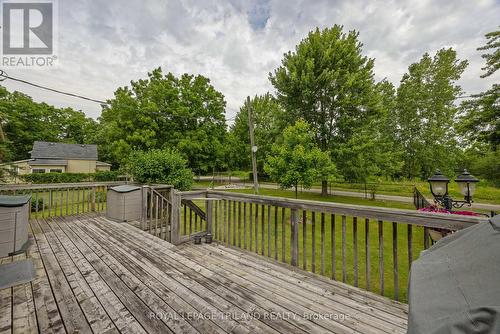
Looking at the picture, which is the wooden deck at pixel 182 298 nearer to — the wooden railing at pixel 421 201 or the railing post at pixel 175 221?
the railing post at pixel 175 221

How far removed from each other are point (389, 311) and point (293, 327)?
86 centimetres

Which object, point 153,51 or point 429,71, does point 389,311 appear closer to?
point 153,51

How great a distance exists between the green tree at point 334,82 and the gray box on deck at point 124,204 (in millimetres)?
9521

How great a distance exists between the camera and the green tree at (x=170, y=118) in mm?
14844

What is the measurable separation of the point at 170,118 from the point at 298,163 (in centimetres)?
1192

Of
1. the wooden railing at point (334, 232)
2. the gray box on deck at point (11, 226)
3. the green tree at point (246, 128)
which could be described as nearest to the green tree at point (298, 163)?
the wooden railing at point (334, 232)

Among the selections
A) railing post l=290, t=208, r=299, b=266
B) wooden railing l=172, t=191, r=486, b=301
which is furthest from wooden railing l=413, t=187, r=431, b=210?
railing post l=290, t=208, r=299, b=266

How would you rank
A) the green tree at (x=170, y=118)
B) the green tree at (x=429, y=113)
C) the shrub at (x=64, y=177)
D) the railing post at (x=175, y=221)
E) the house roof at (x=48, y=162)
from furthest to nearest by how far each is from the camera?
1. the house roof at (x=48, y=162)
2. the shrub at (x=64, y=177)
3. the green tree at (x=170, y=118)
4. the green tree at (x=429, y=113)
5. the railing post at (x=175, y=221)

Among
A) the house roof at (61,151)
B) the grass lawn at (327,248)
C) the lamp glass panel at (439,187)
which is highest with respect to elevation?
the house roof at (61,151)

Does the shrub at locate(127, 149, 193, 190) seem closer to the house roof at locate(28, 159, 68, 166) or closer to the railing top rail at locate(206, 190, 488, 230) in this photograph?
the railing top rail at locate(206, 190, 488, 230)

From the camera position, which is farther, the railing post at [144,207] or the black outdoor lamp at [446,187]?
the railing post at [144,207]

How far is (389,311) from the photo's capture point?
1716 millimetres

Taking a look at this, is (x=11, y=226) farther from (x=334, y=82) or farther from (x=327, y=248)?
(x=334, y=82)

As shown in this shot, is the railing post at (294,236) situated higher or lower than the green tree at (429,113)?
lower
